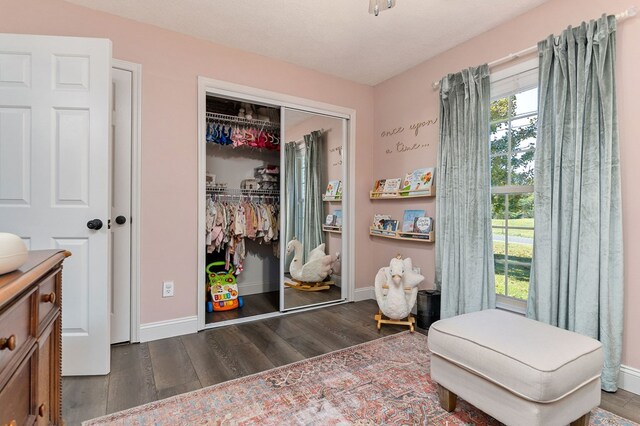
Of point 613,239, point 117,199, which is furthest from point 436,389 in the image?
point 117,199

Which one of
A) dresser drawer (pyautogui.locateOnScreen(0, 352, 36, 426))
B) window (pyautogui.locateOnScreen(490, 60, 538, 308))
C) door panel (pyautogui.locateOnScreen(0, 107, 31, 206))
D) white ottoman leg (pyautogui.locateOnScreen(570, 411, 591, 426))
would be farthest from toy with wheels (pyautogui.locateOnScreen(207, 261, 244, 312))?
white ottoman leg (pyautogui.locateOnScreen(570, 411, 591, 426))

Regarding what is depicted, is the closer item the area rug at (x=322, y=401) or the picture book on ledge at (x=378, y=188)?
the area rug at (x=322, y=401)

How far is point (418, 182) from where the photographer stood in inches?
122

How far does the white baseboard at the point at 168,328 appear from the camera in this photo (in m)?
2.51

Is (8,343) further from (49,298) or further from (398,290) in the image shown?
(398,290)

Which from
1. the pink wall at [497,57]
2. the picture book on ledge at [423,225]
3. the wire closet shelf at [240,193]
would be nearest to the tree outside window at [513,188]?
the pink wall at [497,57]

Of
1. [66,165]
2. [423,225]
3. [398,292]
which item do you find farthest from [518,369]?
[66,165]

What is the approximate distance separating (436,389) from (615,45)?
7.26ft

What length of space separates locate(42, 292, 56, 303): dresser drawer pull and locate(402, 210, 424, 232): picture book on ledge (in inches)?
106

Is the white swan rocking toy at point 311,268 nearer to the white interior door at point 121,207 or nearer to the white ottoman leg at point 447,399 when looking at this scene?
the white interior door at point 121,207

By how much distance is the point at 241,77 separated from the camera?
115 inches

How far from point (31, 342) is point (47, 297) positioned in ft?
0.62

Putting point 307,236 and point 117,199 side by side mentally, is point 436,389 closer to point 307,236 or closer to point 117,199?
point 307,236

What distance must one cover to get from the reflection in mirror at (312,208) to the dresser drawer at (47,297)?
80.9 inches
